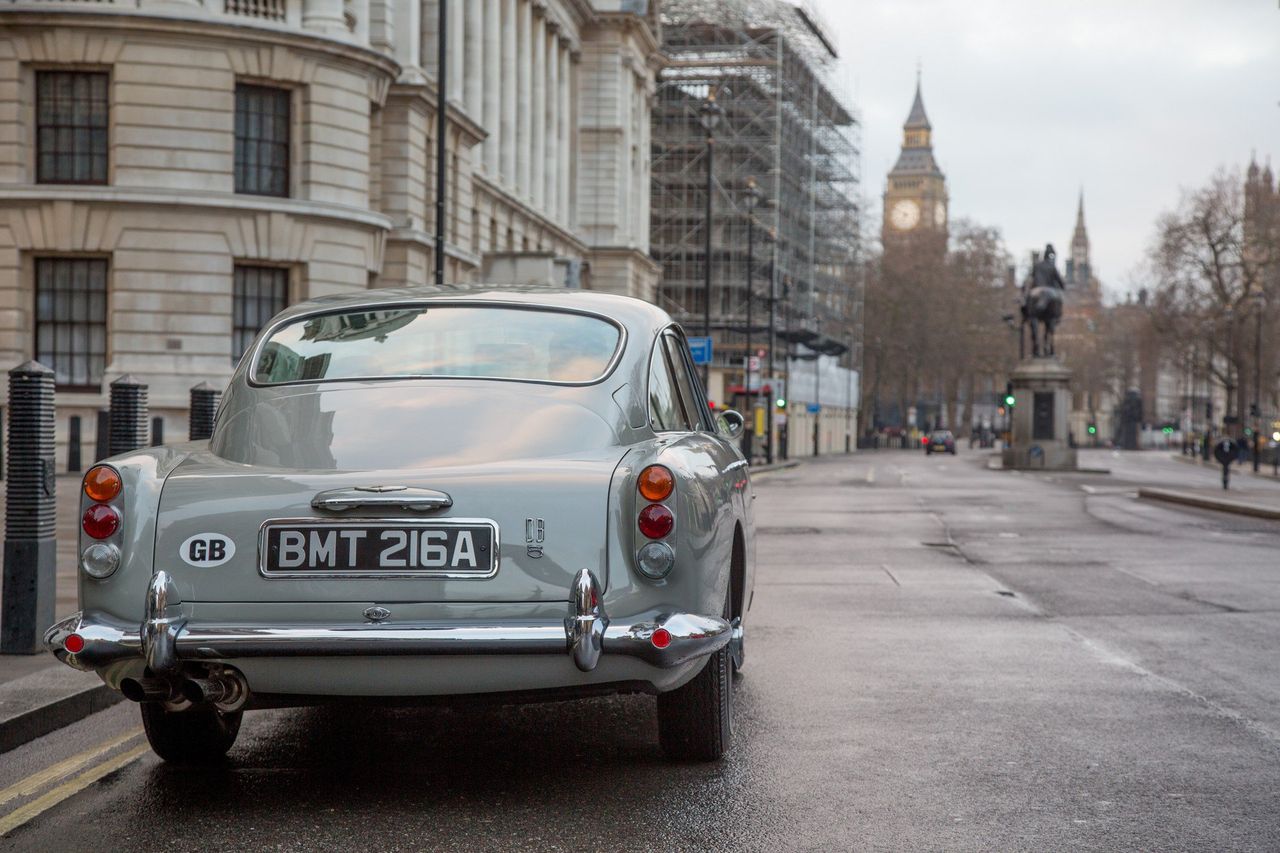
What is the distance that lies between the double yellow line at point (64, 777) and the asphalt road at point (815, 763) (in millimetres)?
16

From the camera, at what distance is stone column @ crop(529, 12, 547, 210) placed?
59625mm

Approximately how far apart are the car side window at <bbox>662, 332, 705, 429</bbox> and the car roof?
0.26m

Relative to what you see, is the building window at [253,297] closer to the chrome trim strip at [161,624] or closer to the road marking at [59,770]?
the road marking at [59,770]

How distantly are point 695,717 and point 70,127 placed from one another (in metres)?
28.6

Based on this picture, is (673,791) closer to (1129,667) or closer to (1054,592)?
(1129,667)

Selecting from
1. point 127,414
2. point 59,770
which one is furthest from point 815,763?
point 127,414

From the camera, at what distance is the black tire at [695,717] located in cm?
578

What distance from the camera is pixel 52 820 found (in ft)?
16.5

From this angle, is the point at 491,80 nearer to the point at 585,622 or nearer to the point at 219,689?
the point at 219,689

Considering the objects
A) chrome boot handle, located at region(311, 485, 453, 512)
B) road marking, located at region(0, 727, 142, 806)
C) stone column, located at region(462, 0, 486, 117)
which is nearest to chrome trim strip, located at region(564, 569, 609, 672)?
chrome boot handle, located at region(311, 485, 453, 512)

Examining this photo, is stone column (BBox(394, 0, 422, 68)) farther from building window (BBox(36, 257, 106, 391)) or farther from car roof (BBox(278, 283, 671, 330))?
car roof (BBox(278, 283, 671, 330))

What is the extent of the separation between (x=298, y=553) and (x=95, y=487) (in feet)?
2.49

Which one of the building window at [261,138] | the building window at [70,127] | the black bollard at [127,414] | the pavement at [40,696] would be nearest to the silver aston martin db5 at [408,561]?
the pavement at [40,696]

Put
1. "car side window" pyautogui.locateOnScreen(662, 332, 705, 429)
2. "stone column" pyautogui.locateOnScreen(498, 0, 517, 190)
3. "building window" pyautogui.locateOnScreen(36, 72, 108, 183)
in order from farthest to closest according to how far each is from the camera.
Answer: "stone column" pyautogui.locateOnScreen(498, 0, 517, 190)
"building window" pyautogui.locateOnScreen(36, 72, 108, 183)
"car side window" pyautogui.locateOnScreen(662, 332, 705, 429)
